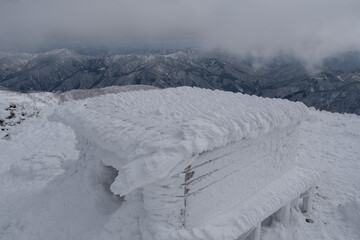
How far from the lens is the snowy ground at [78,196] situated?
20.8 feet

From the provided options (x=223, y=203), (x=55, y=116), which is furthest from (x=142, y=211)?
(x=55, y=116)

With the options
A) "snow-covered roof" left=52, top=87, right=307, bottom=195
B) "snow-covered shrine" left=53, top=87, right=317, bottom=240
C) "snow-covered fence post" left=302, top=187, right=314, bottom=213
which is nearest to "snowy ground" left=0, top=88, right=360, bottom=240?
"snow-covered fence post" left=302, top=187, right=314, bottom=213

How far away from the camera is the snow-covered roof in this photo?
4.08m

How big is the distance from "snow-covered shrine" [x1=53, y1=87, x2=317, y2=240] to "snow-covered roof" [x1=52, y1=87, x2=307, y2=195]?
0.02 metres

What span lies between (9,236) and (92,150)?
284 centimetres

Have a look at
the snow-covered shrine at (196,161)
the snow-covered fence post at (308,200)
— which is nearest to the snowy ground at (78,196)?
the snow-covered fence post at (308,200)

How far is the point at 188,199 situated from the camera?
4.66 metres

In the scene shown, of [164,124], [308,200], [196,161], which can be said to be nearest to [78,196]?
[164,124]

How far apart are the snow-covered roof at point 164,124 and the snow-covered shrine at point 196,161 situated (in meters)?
0.02

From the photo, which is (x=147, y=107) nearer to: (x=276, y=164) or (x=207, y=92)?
(x=207, y=92)

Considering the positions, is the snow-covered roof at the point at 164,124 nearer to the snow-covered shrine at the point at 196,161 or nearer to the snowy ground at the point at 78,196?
the snow-covered shrine at the point at 196,161

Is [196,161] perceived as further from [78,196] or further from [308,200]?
[308,200]

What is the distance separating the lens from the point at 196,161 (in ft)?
14.9

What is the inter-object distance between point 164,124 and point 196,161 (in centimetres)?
114
